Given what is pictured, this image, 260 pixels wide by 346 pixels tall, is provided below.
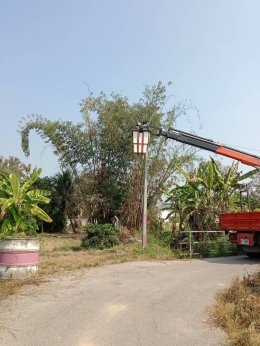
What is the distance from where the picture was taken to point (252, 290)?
25.3ft

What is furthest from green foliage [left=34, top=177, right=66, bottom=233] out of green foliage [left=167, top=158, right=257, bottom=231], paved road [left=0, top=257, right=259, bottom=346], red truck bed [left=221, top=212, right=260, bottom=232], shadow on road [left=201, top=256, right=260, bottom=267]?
paved road [left=0, top=257, right=259, bottom=346]

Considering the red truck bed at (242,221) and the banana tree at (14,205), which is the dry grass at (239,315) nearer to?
the red truck bed at (242,221)

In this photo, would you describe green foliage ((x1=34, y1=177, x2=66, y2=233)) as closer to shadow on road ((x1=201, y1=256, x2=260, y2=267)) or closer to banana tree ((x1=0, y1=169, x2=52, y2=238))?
banana tree ((x1=0, y1=169, x2=52, y2=238))

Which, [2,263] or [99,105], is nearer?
[2,263]

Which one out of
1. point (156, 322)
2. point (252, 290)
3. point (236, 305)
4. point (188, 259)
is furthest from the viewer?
point (188, 259)

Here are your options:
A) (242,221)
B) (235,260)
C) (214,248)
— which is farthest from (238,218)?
(214,248)

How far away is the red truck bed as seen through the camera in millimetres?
13055

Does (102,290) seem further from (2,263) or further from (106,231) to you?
(106,231)

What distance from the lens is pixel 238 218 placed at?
13859 millimetres

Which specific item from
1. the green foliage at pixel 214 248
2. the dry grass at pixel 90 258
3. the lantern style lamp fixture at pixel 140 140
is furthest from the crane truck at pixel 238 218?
the dry grass at pixel 90 258

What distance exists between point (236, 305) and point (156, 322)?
143cm

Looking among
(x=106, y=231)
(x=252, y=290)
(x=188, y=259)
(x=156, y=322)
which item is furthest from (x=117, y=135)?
(x=156, y=322)

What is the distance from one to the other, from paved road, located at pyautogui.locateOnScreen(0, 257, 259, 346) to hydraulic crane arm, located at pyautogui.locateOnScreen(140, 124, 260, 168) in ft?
20.0

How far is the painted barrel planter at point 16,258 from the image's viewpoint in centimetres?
911
